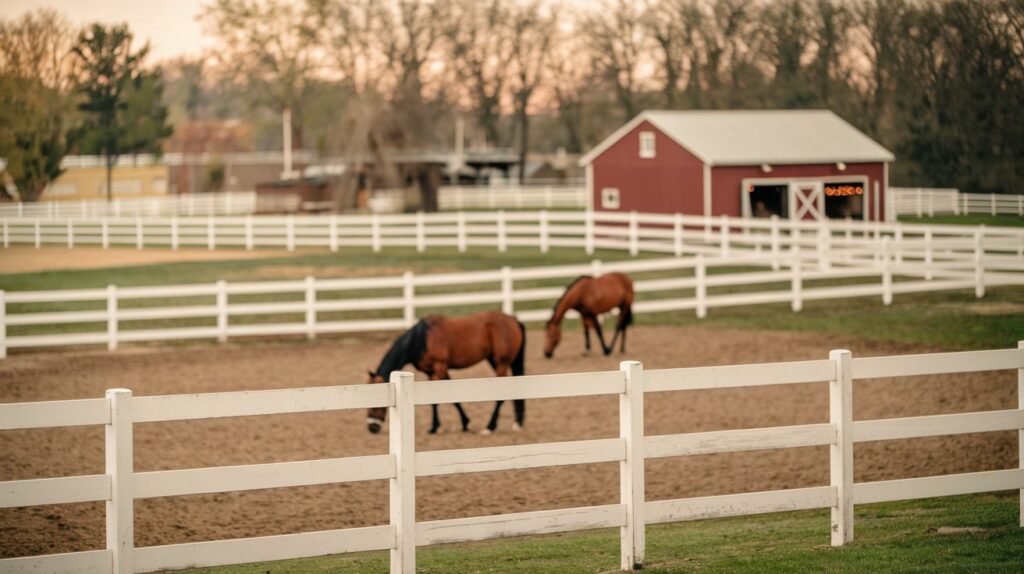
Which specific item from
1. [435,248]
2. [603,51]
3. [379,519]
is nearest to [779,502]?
[379,519]

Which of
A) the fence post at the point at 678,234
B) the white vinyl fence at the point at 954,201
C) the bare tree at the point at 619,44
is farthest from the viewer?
the fence post at the point at 678,234

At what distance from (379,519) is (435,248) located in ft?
72.7

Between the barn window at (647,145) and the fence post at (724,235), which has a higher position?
the barn window at (647,145)

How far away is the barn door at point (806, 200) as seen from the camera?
18.2 meters

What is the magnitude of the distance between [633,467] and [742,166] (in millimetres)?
18369

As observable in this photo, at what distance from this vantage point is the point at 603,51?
24.5m

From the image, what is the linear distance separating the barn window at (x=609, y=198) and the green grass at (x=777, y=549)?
22.2 meters

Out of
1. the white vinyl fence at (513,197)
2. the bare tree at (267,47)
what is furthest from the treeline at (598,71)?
the white vinyl fence at (513,197)

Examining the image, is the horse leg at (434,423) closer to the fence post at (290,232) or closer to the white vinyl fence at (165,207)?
the white vinyl fence at (165,207)

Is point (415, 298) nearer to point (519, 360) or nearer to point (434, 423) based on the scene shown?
point (519, 360)

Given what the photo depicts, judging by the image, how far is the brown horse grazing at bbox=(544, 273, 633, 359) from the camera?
14992 millimetres

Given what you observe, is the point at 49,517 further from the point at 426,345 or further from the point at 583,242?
the point at 583,242

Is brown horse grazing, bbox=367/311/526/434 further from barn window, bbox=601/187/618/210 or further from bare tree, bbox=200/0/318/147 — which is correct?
barn window, bbox=601/187/618/210

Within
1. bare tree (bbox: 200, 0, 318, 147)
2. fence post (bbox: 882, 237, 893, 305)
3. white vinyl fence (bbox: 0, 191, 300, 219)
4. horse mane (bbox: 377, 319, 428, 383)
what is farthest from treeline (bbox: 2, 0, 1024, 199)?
horse mane (bbox: 377, 319, 428, 383)
